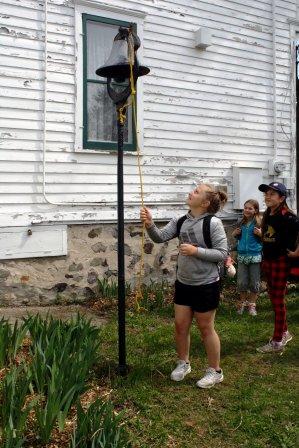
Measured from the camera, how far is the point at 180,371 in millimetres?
3838

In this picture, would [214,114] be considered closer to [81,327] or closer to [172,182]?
[172,182]

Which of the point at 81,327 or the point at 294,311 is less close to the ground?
the point at 81,327

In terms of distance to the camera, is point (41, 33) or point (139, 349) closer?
point (139, 349)

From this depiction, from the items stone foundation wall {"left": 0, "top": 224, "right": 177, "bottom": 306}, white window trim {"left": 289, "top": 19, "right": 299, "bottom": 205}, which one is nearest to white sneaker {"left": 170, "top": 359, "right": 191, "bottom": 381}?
stone foundation wall {"left": 0, "top": 224, "right": 177, "bottom": 306}

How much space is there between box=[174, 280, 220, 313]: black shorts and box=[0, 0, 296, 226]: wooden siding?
2.88 meters

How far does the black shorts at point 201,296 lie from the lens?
3.60 metres

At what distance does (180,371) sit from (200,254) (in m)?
1.02

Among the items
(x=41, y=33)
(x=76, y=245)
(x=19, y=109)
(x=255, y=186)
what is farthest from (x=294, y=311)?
(x=41, y=33)

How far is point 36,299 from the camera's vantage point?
6000 mm

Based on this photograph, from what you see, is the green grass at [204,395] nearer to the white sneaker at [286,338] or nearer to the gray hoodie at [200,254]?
the white sneaker at [286,338]

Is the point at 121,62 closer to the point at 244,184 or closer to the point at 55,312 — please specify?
the point at 55,312

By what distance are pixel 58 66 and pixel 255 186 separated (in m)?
3.62

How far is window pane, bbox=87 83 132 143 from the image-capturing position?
6.50 meters

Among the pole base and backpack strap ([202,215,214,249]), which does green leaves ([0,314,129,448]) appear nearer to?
the pole base
